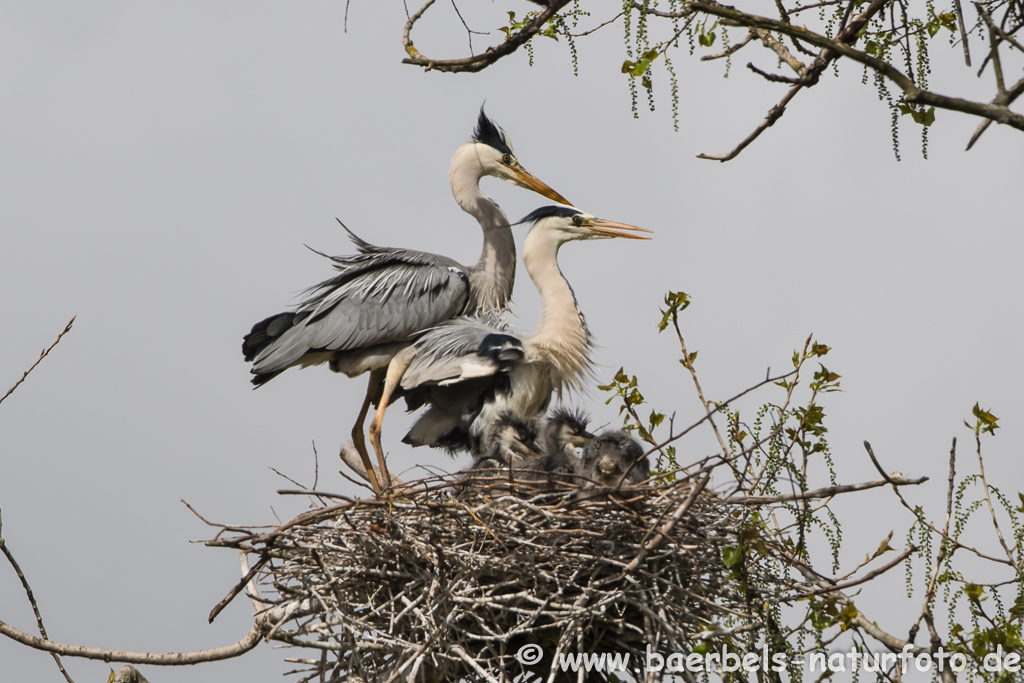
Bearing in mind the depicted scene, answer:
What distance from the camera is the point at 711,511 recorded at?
4.68 metres

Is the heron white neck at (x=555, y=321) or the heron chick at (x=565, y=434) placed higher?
the heron white neck at (x=555, y=321)

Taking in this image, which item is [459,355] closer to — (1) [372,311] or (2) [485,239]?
(1) [372,311]

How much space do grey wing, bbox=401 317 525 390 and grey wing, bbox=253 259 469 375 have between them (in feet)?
0.40

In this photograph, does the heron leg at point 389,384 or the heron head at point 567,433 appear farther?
the heron leg at point 389,384

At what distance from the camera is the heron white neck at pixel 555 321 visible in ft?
22.1

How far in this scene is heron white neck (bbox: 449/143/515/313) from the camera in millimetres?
7121

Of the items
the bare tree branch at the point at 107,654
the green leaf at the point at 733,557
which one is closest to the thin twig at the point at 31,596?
the bare tree branch at the point at 107,654

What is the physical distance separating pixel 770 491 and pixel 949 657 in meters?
0.84

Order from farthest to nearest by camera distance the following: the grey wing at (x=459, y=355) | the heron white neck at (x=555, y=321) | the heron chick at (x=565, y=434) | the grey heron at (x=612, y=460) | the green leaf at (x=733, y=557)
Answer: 1. the heron white neck at (x=555, y=321)
2. the grey wing at (x=459, y=355)
3. the heron chick at (x=565, y=434)
4. the grey heron at (x=612, y=460)
5. the green leaf at (x=733, y=557)

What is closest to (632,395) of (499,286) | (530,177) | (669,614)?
(669,614)

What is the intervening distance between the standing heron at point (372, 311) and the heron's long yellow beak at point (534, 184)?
25.5 inches

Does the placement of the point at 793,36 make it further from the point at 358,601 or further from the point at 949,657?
the point at 358,601

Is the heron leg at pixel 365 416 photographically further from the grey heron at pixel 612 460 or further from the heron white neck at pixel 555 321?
the grey heron at pixel 612 460

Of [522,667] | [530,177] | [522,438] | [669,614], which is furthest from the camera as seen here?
[530,177]
